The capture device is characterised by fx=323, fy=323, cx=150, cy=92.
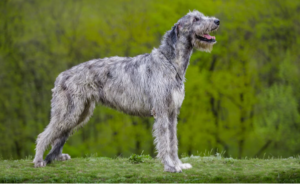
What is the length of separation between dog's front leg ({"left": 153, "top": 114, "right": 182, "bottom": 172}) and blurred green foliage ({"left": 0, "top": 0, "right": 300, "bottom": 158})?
14.0 metres

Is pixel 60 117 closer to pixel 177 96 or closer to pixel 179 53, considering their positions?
pixel 177 96

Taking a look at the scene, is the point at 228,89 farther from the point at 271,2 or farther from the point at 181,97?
the point at 181,97

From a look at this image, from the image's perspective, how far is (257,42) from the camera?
22203 mm

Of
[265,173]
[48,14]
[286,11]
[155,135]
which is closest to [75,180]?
[155,135]

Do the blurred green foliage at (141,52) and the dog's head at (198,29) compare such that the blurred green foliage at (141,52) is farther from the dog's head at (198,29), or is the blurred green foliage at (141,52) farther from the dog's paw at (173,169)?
the dog's paw at (173,169)

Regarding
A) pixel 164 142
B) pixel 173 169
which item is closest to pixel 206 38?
pixel 164 142

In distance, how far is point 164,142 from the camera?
21.6 feet

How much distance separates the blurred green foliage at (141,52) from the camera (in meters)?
20.9

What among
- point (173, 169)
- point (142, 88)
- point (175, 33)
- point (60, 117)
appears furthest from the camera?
point (60, 117)

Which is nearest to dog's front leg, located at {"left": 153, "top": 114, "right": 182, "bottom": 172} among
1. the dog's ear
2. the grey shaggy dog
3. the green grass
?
the grey shaggy dog

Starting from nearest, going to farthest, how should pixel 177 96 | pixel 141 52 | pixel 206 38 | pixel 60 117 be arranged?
pixel 177 96 → pixel 206 38 → pixel 60 117 → pixel 141 52

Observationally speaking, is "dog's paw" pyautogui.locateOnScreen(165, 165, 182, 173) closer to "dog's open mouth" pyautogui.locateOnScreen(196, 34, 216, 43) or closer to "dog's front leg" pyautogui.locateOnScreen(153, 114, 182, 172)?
"dog's front leg" pyautogui.locateOnScreen(153, 114, 182, 172)

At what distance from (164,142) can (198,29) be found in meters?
2.45

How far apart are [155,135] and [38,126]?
16912mm
